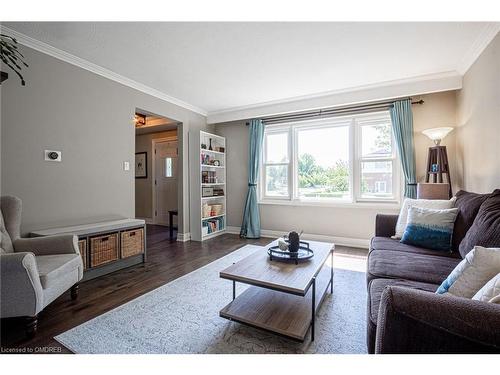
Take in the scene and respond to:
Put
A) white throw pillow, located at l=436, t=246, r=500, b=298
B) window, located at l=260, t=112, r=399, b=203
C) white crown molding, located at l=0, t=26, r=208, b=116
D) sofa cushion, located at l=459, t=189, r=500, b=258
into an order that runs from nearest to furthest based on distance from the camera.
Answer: white throw pillow, located at l=436, t=246, r=500, b=298, sofa cushion, located at l=459, t=189, r=500, b=258, white crown molding, located at l=0, t=26, r=208, b=116, window, located at l=260, t=112, r=399, b=203

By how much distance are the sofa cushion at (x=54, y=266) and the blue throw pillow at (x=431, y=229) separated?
9.75ft

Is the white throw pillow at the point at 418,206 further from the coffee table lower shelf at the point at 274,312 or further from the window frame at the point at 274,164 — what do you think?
the window frame at the point at 274,164

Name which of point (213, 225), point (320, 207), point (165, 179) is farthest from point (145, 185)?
point (320, 207)

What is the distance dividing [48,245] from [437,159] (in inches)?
176

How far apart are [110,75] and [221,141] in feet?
7.51

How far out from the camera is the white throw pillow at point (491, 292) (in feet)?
2.81

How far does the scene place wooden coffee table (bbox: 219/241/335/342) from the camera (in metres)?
1.52

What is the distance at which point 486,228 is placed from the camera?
1.60 metres

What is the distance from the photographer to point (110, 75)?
3084mm

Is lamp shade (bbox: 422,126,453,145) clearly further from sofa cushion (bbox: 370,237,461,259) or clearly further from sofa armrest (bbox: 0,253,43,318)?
sofa armrest (bbox: 0,253,43,318)

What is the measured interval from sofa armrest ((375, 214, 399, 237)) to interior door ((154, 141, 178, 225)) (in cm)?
444

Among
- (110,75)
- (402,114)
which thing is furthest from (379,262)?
(110,75)

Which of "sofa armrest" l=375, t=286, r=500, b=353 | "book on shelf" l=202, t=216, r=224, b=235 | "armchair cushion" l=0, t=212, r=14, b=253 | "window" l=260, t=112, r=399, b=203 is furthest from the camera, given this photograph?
"book on shelf" l=202, t=216, r=224, b=235

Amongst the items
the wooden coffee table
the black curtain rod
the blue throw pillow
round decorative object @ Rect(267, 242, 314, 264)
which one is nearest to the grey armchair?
the wooden coffee table
